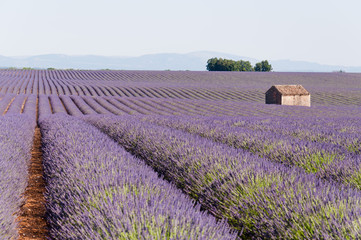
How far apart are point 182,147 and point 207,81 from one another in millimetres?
51445

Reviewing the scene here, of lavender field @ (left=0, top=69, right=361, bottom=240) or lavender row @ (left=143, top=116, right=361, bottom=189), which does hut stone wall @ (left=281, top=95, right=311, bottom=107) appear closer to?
lavender field @ (left=0, top=69, right=361, bottom=240)

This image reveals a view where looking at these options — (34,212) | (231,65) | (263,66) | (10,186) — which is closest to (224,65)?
(231,65)

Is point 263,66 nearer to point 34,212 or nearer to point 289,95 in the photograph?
point 289,95

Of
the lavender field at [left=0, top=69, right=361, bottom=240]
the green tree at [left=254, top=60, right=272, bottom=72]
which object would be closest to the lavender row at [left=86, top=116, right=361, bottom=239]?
the lavender field at [left=0, top=69, right=361, bottom=240]

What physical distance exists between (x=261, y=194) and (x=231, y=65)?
267ft

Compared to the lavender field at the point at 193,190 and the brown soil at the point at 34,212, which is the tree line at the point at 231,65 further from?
the brown soil at the point at 34,212

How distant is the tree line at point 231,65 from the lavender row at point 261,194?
78743 mm

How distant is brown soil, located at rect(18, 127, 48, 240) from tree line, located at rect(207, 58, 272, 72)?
3064 inches

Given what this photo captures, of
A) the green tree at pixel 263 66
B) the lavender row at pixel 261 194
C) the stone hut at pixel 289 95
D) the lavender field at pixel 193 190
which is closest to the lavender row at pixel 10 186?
the lavender field at pixel 193 190

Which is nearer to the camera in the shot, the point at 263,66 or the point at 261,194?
the point at 261,194

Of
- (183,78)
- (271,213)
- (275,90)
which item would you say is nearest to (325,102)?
(275,90)

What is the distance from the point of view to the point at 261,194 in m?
3.68

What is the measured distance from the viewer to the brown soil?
440 centimetres

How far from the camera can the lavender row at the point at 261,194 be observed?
2867 mm
